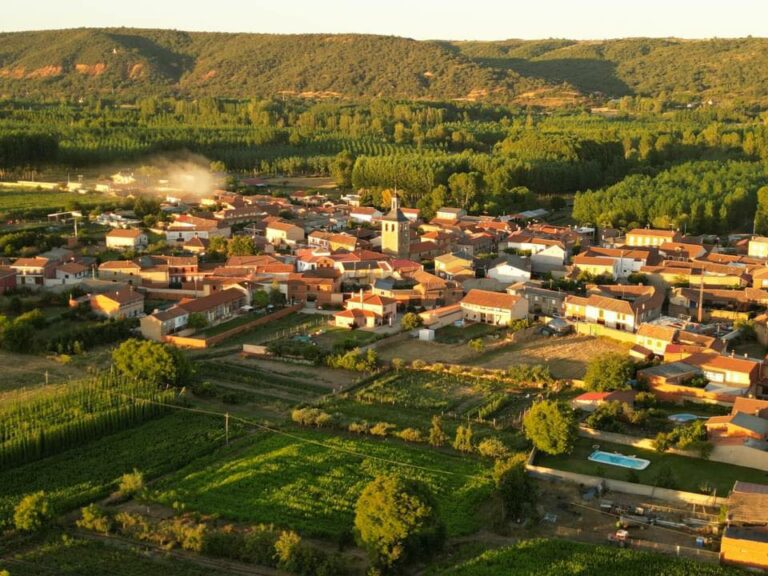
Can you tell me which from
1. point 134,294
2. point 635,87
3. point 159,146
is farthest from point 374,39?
point 134,294

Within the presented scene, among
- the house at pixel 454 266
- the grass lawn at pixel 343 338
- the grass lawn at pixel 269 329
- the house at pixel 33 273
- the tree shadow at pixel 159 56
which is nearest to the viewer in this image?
the grass lawn at pixel 343 338

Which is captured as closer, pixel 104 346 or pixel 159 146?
pixel 104 346

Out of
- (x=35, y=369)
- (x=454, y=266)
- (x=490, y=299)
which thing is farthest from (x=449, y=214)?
(x=35, y=369)

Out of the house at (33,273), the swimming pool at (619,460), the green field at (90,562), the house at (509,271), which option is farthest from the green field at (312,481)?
the house at (33,273)

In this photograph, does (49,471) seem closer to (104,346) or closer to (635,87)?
(104,346)

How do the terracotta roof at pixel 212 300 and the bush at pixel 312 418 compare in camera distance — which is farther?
the terracotta roof at pixel 212 300

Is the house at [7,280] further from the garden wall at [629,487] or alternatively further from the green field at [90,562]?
Result: the garden wall at [629,487]

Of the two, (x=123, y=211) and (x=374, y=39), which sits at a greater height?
(x=374, y=39)
